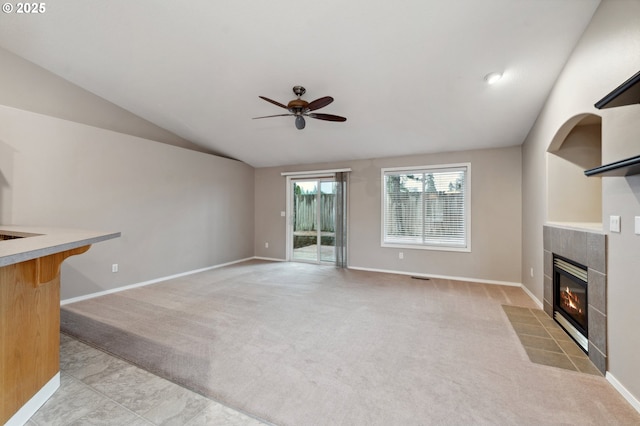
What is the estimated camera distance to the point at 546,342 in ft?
8.51

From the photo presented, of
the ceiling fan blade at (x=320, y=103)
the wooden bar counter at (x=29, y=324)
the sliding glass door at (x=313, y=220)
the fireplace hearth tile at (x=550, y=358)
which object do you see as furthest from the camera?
the sliding glass door at (x=313, y=220)

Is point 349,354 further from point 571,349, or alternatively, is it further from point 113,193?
point 113,193

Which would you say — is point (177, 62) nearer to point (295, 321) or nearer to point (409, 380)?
A: point (295, 321)

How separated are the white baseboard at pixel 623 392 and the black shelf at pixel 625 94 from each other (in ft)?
6.06

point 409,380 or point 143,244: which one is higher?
point 143,244

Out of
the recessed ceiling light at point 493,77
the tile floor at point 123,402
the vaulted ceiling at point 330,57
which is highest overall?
the vaulted ceiling at point 330,57

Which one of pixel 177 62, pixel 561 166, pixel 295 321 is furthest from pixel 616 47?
pixel 177 62

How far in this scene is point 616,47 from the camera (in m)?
1.92

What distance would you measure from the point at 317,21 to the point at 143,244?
4308 mm

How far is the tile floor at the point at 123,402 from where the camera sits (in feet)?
5.30

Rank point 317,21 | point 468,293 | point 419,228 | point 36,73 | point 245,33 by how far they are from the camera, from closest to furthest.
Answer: point 317,21 < point 245,33 < point 36,73 < point 468,293 < point 419,228

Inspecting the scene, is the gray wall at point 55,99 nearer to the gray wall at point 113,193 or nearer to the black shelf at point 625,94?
the gray wall at point 113,193

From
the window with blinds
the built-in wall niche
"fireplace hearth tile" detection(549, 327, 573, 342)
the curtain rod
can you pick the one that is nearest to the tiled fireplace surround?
"fireplace hearth tile" detection(549, 327, 573, 342)

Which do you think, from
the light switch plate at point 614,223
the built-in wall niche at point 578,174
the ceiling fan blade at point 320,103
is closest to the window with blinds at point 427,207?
the built-in wall niche at point 578,174
